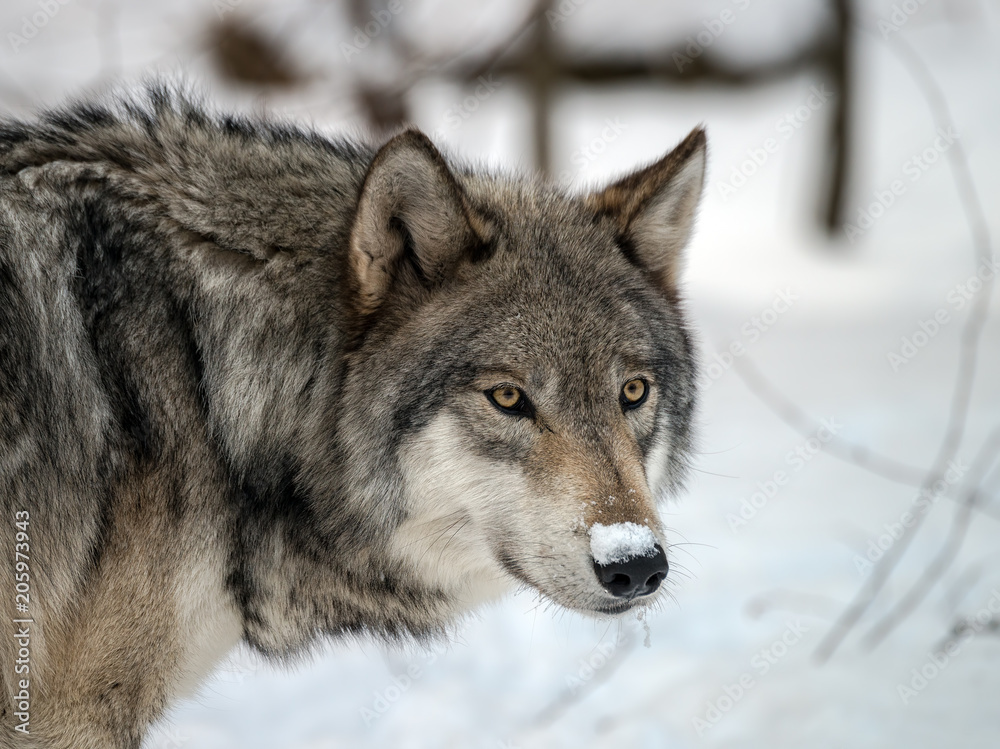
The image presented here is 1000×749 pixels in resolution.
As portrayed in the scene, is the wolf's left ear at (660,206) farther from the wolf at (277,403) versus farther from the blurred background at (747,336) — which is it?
the blurred background at (747,336)

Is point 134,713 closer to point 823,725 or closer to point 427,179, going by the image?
point 427,179

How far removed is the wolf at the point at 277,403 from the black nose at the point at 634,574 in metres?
0.01

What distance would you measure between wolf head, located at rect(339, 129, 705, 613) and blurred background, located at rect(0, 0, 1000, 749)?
0.64 metres

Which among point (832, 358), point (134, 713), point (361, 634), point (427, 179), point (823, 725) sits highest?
point (427, 179)

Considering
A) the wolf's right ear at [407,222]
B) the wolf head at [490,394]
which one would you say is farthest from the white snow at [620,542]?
the wolf's right ear at [407,222]

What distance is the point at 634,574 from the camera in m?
2.35

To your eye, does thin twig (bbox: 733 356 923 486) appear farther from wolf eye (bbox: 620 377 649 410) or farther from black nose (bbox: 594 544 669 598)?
black nose (bbox: 594 544 669 598)

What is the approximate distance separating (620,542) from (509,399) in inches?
21.0

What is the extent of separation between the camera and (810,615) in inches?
184

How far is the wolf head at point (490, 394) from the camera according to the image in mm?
2479

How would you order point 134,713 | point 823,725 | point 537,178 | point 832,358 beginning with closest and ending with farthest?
point 134,713 < point 537,178 < point 823,725 < point 832,358

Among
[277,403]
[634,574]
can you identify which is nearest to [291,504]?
[277,403]

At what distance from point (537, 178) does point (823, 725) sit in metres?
2.61

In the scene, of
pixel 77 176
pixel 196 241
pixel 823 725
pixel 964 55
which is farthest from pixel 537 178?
pixel 964 55
